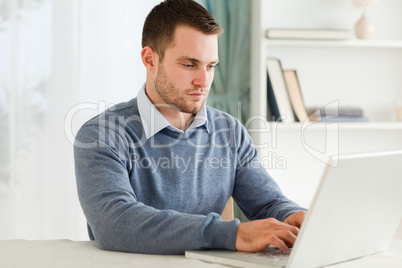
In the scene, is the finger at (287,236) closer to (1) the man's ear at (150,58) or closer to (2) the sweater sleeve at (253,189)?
(2) the sweater sleeve at (253,189)

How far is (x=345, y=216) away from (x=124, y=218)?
0.46 meters

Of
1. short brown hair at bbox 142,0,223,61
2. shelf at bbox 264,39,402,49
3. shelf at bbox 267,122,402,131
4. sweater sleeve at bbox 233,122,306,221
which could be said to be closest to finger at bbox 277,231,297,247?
sweater sleeve at bbox 233,122,306,221

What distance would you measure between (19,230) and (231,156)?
1.37 m

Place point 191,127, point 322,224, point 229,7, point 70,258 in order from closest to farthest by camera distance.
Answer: point 322,224 < point 70,258 < point 191,127 < point 229,7

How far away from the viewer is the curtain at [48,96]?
8.46ft

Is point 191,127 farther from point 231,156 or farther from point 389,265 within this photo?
point 389,265

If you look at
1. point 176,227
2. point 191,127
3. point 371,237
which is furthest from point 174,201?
point 371,237

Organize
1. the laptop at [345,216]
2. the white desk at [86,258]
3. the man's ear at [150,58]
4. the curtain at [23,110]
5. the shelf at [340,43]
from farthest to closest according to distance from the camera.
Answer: the shelf at [340,43] → the curtain at [23,110] → the man's ear at [150,58] → the white desk at [86,258] → the laptop at [345,216]

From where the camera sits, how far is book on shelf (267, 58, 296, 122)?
8.89ft

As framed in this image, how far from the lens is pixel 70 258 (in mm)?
1104

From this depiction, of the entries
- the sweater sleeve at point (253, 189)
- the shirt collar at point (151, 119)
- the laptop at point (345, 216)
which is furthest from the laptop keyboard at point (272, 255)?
the shirt collar at point (151, 119)

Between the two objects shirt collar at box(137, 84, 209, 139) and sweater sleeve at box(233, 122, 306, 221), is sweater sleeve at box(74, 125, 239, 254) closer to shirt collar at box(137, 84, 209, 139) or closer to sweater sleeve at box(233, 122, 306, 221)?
shirt collar at box(137, 84, 209, 139)

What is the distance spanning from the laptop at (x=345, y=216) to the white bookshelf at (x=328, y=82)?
162cm

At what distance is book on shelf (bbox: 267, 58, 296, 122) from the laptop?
1557 mm
